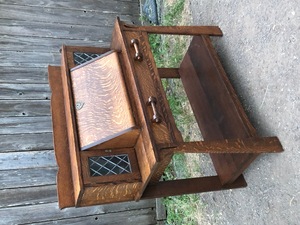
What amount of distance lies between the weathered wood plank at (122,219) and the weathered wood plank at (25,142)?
57 cm

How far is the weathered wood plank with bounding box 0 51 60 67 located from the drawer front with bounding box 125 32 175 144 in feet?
4.86

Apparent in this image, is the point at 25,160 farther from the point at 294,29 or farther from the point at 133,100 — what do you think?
the point at 294,29

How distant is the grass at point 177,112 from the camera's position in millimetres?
2920

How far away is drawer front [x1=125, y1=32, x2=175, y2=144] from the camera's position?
65.8 inches

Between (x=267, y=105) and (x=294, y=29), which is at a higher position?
(x=294, y=29)

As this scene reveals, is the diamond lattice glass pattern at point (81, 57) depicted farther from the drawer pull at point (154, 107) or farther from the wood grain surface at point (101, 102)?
the drawer pull at point (154, 107)

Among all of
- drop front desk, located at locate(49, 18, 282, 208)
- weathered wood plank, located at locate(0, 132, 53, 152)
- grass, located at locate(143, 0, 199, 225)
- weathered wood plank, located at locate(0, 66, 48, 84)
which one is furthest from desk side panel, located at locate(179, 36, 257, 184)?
weathered wood plank, located at locate(0, 66, 48, 84)

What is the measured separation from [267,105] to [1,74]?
2.15 metres

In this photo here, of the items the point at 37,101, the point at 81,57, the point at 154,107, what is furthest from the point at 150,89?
the point at 37,101

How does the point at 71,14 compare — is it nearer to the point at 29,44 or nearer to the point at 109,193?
the point at 29,44

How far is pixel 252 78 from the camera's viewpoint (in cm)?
211

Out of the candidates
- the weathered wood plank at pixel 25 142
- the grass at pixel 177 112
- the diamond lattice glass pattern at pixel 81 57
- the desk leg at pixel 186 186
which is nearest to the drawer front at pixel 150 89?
the diamond lattice glass pattern at pixel 81 57

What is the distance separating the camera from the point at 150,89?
5.94 feet

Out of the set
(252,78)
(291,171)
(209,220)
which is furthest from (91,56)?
(209,220)
